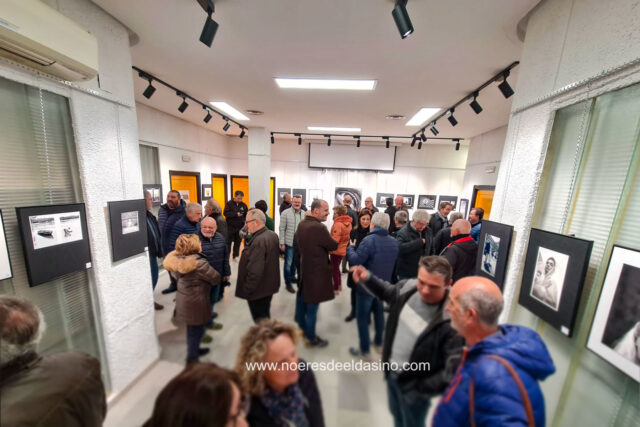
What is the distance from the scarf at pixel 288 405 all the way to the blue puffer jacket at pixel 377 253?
1.34m

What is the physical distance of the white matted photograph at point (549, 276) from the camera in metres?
1.17

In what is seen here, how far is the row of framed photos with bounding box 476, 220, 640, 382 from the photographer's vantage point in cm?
90

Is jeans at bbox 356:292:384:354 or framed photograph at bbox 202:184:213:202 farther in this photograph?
framed photograph at bbox 202:184:213:202

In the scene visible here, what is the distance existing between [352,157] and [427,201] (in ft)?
8.83

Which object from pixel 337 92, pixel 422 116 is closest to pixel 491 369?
pixel 337 92

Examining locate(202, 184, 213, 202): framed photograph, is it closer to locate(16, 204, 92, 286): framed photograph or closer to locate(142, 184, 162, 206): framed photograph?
locate(142, 184, 162, 206): framed photograph

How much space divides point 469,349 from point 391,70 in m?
2.59

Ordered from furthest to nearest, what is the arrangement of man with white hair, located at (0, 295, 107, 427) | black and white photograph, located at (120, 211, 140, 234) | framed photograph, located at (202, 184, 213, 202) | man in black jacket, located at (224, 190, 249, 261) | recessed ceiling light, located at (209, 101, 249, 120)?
framed photograph, located at (202, 184, 213, 202), man in black jacket, located at (224, 190, 249, 261), recessed ceiling light, located at (209, 101, 249, 120), black and white photograph, located at (120, 211, 140, 234), man with white hair, located at (0, 295, 107, 427)

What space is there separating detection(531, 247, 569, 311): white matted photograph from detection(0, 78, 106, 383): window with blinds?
3169mm

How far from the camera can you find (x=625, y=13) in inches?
39.1

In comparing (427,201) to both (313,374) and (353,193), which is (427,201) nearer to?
(353,193)

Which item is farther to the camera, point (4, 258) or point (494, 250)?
point (494, 250)

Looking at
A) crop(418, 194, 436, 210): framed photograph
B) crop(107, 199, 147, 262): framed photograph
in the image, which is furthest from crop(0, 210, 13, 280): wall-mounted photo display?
crop(418, 194, 436, 210): framed photograph

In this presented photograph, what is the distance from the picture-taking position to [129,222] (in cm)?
188
